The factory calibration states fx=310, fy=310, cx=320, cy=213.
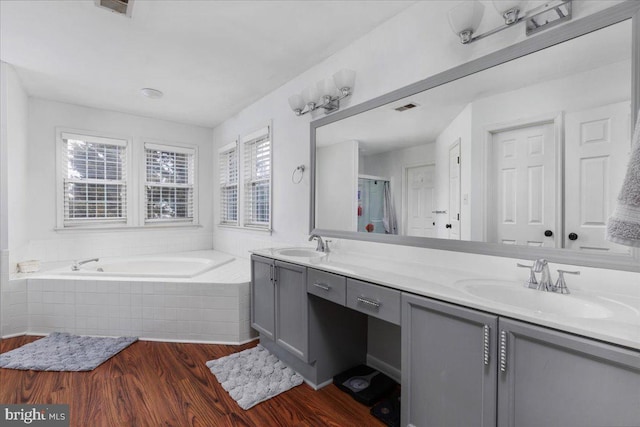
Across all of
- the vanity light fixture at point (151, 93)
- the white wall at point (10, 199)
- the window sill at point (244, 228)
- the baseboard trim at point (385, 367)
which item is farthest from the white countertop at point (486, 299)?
the white wall at point (10, 199)

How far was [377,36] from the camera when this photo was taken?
2.11 m

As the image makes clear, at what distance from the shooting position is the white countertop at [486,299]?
0.88m

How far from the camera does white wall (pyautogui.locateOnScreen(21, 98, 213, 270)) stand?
3.48 meters

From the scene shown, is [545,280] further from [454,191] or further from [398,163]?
[398,163]

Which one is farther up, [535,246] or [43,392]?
[535,246]

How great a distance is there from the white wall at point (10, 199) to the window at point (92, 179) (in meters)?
0.58

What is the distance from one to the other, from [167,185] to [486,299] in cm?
426

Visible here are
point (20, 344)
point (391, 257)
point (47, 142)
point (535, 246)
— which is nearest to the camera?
point (535, 246)

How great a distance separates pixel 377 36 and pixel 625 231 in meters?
1.87

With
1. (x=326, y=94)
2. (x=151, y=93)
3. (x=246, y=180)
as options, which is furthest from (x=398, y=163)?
(x=151, y=93)

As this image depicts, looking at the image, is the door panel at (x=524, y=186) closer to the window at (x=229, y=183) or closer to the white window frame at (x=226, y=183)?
the white window frame at (x=226, y=183)

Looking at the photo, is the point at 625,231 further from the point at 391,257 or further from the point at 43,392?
the point at 43,392

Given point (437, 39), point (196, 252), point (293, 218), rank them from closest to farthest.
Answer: point (437, 39) < point (293, 218) < point (196, 252)

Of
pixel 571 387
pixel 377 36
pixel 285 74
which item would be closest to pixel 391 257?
pixel 571 387
